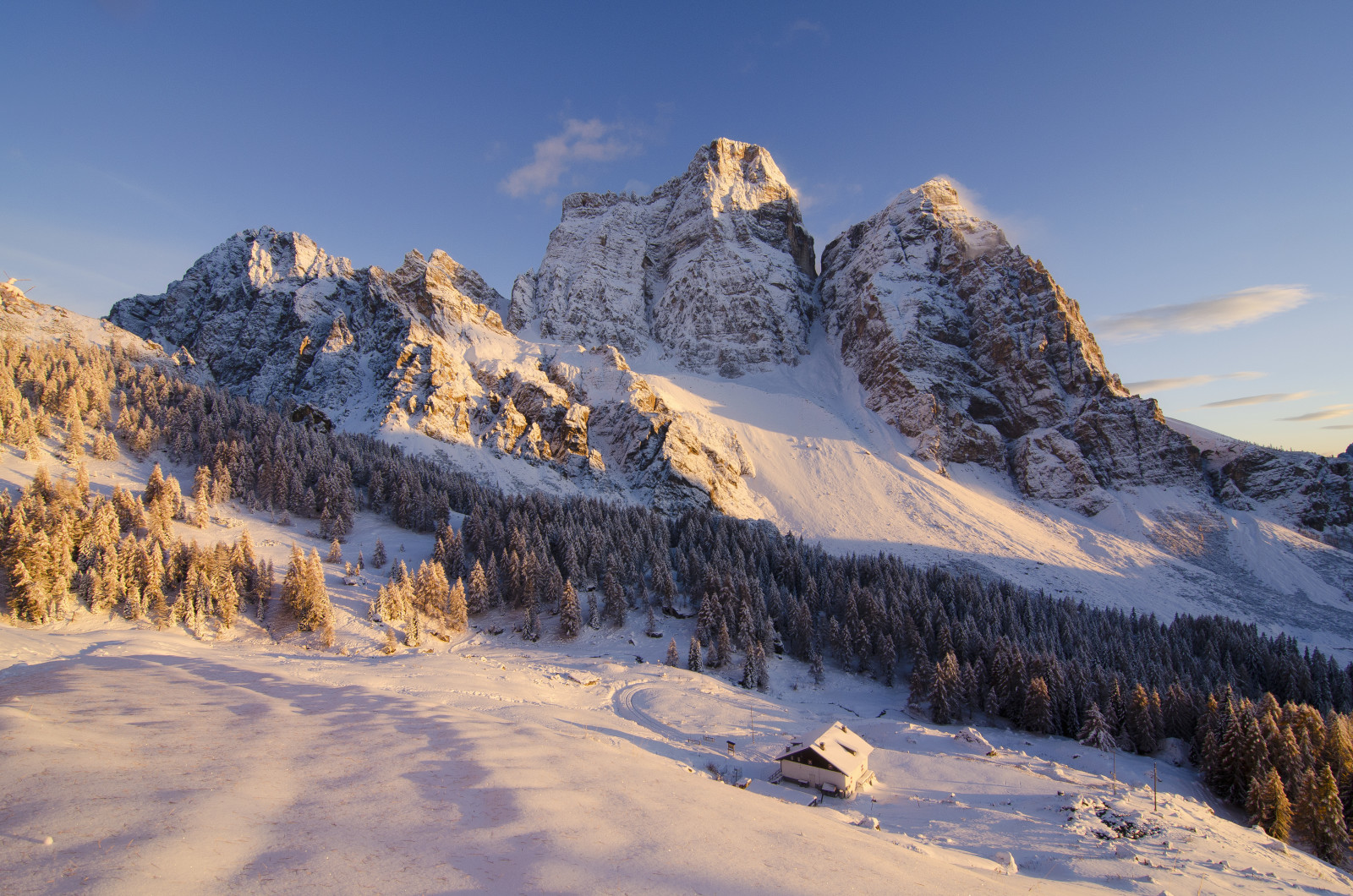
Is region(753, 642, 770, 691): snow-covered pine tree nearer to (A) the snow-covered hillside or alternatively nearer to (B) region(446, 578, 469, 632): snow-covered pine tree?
(A) the snow-covered hillside

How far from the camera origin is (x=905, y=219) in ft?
548

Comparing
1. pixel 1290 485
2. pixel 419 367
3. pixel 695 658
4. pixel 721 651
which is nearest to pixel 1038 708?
pixel 721 651

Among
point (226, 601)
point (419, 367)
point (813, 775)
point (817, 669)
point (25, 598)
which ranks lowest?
point (817, 669)

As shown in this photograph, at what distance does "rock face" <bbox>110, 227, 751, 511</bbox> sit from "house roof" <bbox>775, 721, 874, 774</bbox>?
2777 inches

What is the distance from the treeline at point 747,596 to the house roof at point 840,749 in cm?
1687

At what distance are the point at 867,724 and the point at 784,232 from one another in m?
178

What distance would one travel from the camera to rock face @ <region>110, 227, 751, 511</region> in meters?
110

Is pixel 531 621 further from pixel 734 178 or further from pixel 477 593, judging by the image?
pixel 734 178

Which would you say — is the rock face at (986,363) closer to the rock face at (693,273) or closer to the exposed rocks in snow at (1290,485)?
the exposed rocks in snow at (1290,485)

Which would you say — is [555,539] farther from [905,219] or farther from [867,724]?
[905,219]

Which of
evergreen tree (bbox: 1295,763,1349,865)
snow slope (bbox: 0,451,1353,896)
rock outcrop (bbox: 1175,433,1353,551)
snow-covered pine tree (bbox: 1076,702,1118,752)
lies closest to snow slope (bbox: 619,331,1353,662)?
rock outcrop (bbox: 1175,433,1353,551)

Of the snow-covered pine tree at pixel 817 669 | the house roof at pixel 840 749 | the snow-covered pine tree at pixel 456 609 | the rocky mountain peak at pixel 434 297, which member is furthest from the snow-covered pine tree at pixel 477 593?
the rocky mountain peak at pixel 434 297

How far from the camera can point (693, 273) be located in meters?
170

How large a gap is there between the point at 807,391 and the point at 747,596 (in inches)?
3939
